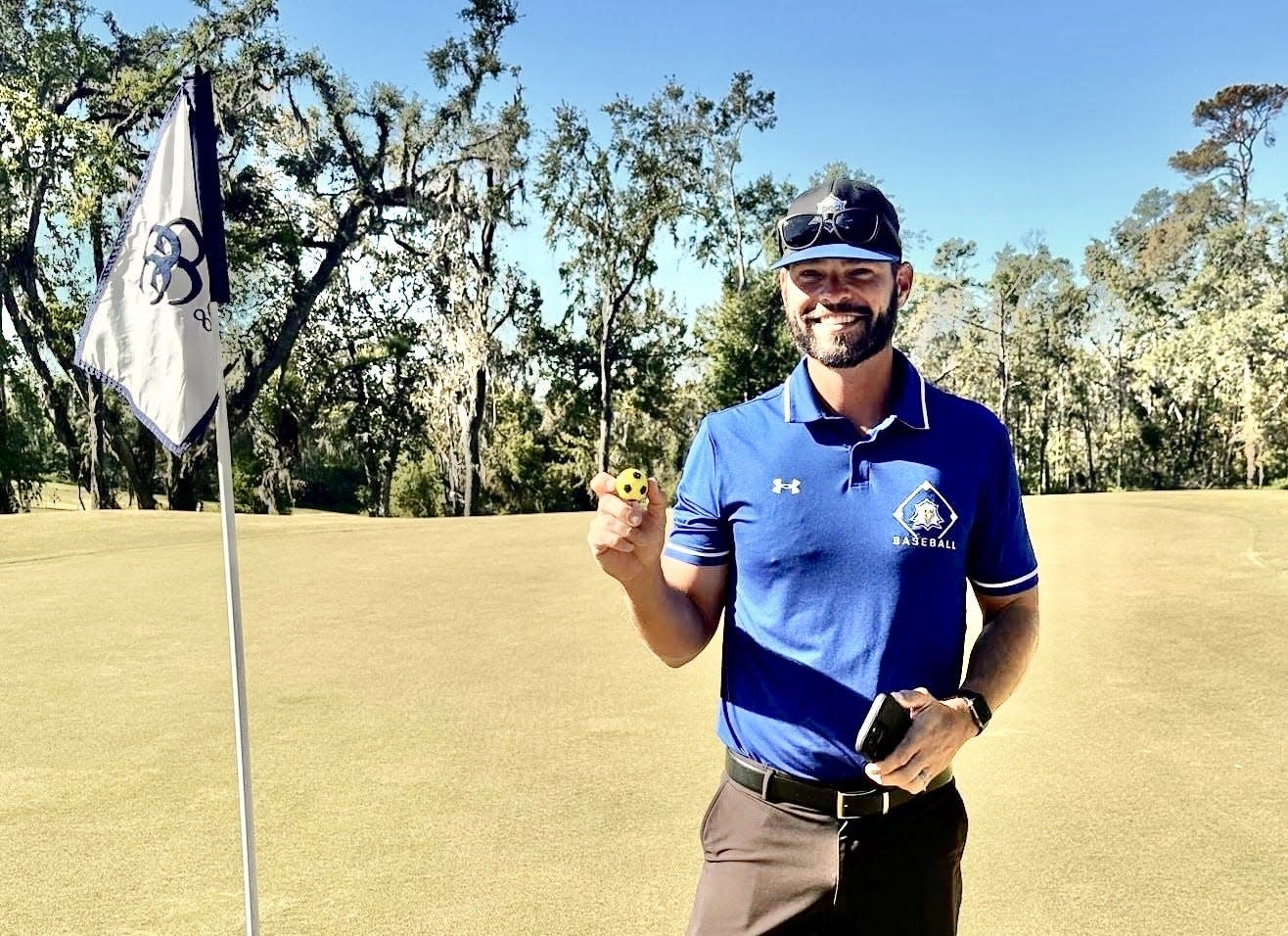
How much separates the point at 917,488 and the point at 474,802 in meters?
3.46

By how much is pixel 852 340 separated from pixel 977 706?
72 centimetres

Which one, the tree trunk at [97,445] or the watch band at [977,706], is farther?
→ the tree trunk at [97,445]

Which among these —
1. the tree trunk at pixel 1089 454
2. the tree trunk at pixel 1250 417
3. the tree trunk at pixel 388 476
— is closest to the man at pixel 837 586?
the tree trunk at pixel 1250 417

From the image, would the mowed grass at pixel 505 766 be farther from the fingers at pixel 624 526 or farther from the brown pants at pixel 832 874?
the fingers at pixel 624 526

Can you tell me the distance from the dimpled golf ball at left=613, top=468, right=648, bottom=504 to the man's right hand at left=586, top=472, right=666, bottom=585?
0.04ft

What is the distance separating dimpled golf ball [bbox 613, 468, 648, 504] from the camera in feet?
6.11

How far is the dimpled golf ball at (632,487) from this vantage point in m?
1.86

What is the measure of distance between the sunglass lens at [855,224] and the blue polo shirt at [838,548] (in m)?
0.28

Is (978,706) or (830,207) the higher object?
(830,207)

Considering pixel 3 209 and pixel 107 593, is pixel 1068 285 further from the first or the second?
pixel 107 593

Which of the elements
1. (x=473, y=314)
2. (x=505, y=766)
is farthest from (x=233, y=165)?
(x=505, y=766)

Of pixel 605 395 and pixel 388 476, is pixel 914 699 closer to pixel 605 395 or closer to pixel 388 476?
pixel 605 395

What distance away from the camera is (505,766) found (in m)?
5.41

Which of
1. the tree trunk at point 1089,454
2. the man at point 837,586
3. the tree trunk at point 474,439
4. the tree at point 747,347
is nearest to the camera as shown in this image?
the man at point 837,586
